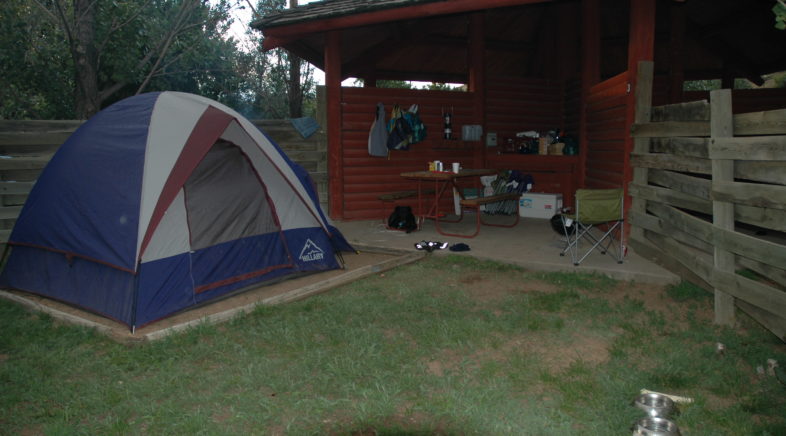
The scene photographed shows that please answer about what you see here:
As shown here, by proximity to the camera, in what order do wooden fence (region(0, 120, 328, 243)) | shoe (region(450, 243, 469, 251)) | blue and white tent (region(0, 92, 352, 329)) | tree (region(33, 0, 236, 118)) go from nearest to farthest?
blue and white tent (region(0, 92, 352, 329)) < shoe (region(450, 243, 469, 251)) < wooden fence (region(0, 120, 328, 243)) < tree (region(33, 0, 236, 118))

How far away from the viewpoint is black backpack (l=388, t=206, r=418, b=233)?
7.53 meters

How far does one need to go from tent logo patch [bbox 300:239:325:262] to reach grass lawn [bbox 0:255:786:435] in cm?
85

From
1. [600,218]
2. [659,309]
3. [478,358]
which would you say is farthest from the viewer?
[600,218]

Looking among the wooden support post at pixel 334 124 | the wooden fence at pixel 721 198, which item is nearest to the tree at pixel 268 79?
the wooden support post at pixel 334 124

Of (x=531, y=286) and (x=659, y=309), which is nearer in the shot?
(x=659, y=309)

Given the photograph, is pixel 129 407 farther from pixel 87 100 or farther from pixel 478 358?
pixel 87 100

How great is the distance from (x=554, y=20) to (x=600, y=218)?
6114 mm

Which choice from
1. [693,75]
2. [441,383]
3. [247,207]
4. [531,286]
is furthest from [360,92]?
[693,75]

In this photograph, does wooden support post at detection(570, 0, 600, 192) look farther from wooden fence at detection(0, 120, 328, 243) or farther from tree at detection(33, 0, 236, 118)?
wooden fence at detection(0, 120, 328, 243)

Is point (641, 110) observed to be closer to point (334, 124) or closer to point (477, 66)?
point (477, 66)

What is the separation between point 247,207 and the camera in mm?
5059

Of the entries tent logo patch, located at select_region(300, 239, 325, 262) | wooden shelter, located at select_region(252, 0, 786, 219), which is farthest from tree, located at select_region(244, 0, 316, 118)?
tent logo patch, located at select_region(300, 239, 325, 262)

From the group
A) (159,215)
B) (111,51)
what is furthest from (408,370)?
(111,51)

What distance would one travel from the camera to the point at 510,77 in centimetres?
918
